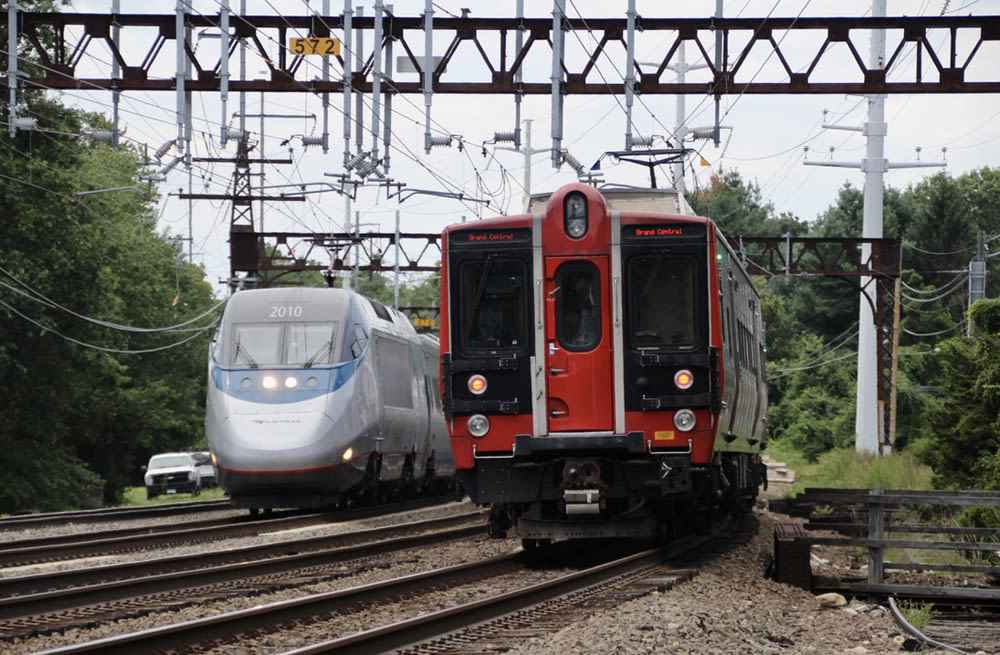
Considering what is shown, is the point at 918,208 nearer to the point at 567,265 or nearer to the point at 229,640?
the point at 567,265

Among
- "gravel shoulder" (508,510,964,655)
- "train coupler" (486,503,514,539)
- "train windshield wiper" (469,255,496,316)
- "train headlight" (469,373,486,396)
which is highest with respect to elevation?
"train windshield wiper" (469,255,496,316)

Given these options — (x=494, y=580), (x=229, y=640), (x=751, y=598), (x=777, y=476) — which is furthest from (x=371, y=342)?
(x=777, y=476)

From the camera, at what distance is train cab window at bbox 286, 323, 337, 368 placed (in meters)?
20.9

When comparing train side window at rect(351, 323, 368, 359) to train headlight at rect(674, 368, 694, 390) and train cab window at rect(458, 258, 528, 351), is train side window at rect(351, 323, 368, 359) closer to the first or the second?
train cab window at rect(458, 258, 528, 351)

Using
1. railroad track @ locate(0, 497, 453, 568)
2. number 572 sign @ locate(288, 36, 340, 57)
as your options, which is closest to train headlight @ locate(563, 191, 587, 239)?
railroad track @ locate(0, 497, 453, 568)

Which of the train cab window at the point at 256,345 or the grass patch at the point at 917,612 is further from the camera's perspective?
the train cab window at the point at 256,345

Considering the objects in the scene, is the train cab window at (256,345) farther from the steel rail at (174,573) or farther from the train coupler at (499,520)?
the train coupler at (499,520)

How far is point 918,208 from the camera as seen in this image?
71.8m

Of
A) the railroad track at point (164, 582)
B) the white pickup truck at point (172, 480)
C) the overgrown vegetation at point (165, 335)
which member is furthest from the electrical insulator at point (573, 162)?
the white pickup truck at point (172, 480)

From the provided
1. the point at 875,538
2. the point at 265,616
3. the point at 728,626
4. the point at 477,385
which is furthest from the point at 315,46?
the point at 728,626

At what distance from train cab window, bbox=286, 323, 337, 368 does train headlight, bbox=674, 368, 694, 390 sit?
8011 mm

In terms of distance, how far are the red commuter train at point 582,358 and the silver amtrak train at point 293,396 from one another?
6352 mm

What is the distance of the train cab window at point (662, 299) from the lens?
1416cm

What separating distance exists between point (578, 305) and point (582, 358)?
55 centimetres
